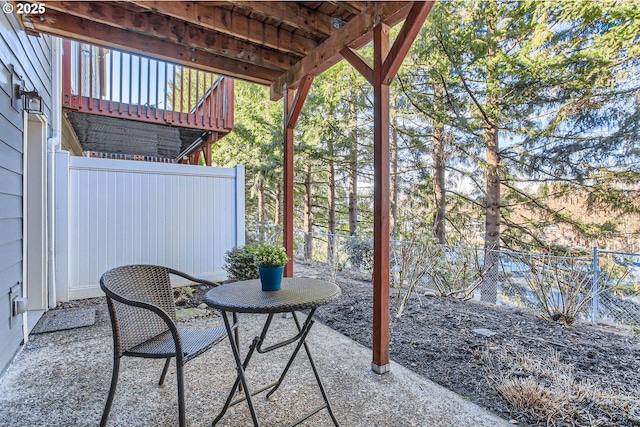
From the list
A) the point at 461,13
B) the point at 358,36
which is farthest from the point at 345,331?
the point at 461,13

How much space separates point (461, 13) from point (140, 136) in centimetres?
653

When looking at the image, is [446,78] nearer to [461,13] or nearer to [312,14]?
[461,13]

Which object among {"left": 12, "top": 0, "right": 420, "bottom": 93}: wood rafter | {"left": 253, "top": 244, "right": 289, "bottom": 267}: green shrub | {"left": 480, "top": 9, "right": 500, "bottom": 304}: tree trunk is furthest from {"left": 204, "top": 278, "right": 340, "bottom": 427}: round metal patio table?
{"left": 480, "top": 9, "right": 500, "bottom": 304}: tree trunk

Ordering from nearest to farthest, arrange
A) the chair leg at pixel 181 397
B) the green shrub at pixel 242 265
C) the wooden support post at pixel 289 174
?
the chair leg at pixel 181 397 → the wooden support post at pixel 289 174 → the green shrub at pixel 242 265

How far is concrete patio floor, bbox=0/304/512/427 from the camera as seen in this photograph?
187 centimetres

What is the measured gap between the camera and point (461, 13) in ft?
21.3

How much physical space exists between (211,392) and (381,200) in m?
1.69

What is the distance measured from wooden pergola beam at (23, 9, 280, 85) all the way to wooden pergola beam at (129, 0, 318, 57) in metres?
0.50

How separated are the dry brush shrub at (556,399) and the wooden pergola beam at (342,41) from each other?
8.27ft

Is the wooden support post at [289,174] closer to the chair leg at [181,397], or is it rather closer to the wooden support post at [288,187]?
the wooden support post at [288,187]

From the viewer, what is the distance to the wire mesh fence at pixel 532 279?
144 inches

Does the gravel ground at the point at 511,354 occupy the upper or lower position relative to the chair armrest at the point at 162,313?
lower

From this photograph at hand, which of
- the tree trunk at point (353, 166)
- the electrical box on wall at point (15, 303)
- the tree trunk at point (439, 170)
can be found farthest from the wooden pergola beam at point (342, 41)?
the tree trunk at point (353, 166)

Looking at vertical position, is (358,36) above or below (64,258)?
above
